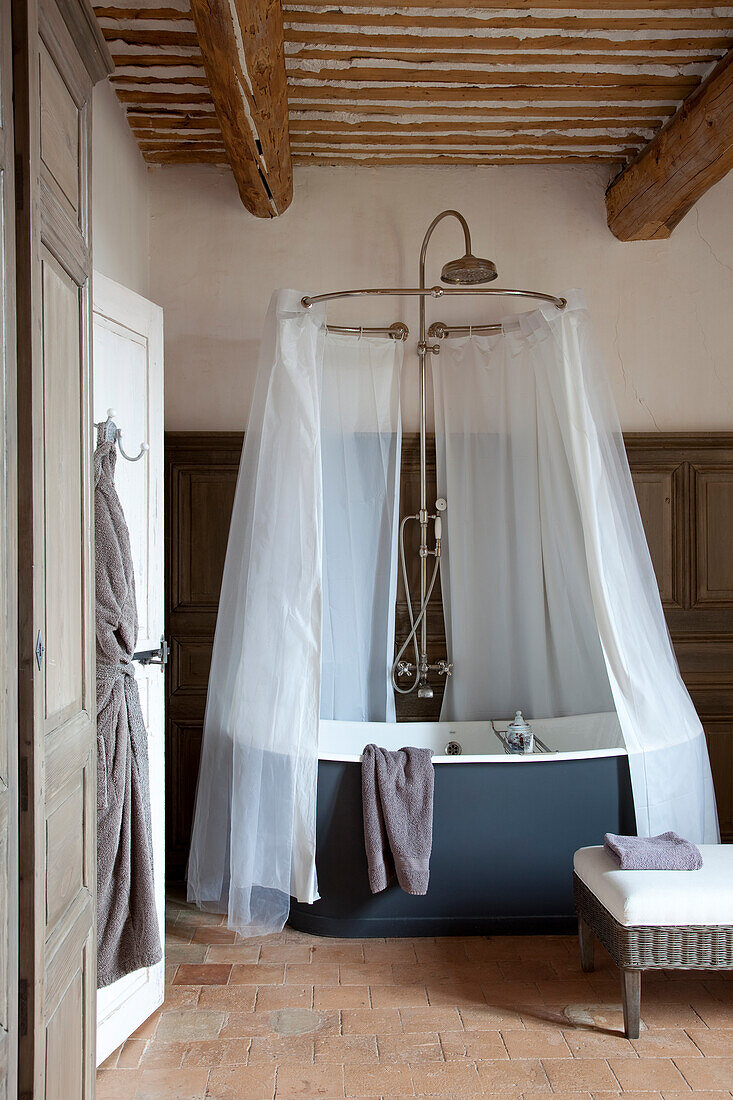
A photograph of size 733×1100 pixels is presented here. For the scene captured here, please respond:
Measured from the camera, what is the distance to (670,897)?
2564 millimetres

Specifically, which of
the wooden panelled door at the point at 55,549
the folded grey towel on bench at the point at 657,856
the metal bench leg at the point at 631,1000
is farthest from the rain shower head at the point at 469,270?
the metal bench leg at the point at 631,1000

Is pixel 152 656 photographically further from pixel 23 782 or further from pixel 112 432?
pixel 23 782

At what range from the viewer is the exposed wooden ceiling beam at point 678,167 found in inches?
122

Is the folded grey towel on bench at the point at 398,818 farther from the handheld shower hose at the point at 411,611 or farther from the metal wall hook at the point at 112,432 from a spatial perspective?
the metal wall hook at the point at 112,432

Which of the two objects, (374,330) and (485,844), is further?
(374,330)

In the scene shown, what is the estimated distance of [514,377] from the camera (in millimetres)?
3887

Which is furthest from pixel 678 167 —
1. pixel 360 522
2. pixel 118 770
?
pixel 118 770

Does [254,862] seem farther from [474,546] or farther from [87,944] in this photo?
[474,546]

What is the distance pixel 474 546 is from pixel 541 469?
0.44 m

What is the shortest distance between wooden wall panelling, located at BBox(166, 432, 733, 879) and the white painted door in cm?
110

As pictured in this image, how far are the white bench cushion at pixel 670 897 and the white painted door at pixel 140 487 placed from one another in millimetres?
1391

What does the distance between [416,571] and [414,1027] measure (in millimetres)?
1928

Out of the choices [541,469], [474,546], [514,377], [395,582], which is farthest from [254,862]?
[514,377]

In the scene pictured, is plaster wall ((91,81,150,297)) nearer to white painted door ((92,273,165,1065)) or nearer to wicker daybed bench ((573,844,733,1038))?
white painted door ((92,273,165,1065))
